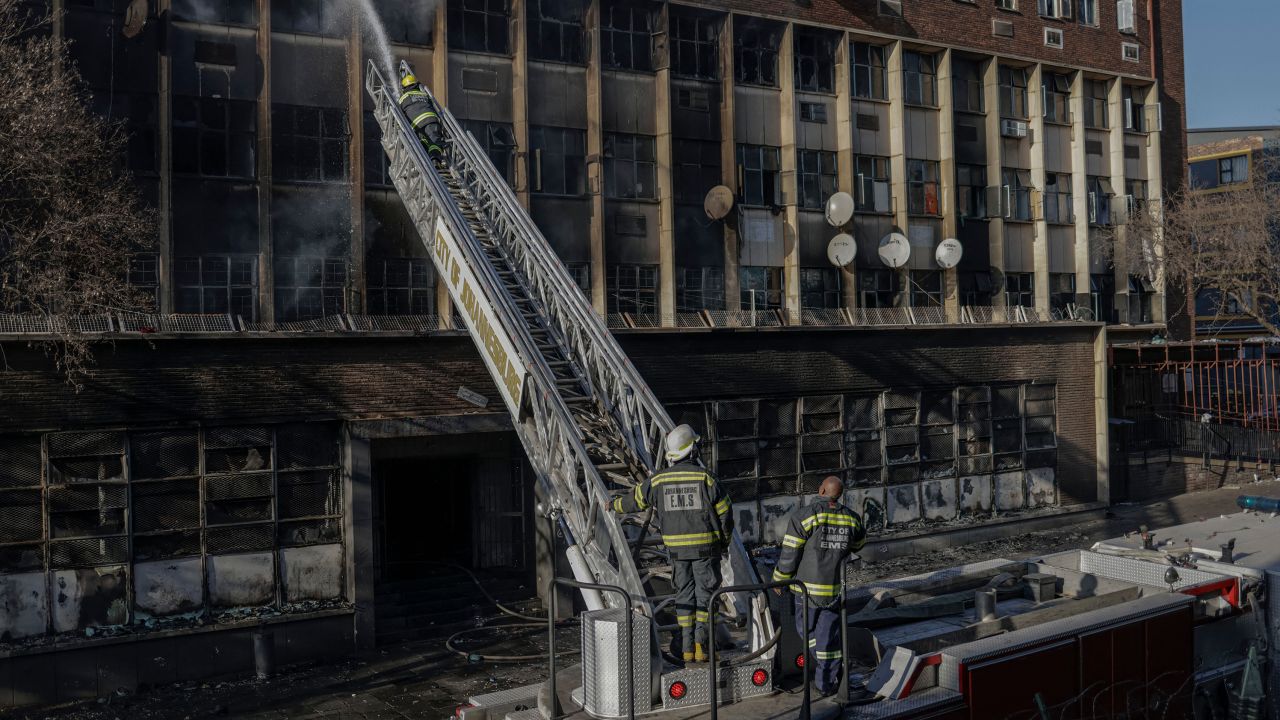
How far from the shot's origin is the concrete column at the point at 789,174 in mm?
22828

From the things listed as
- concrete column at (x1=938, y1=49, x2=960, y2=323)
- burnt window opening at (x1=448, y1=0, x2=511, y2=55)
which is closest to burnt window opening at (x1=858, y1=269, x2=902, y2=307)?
concrete column at (x1=938, y1=49, x2=960, y2=323)

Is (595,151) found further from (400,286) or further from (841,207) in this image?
(841,207)

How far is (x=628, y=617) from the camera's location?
719cm

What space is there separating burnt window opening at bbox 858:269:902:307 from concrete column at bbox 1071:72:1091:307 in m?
6.47

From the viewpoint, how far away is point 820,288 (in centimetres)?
2369

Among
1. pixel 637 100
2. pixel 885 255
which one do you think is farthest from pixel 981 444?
pixel 637 100

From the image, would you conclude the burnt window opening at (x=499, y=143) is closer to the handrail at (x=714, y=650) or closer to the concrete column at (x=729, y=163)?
the concrete column at (x=729, y=163)

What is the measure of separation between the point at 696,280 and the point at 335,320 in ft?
Result: 25.7

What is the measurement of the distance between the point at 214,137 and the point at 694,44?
9620 millimetres

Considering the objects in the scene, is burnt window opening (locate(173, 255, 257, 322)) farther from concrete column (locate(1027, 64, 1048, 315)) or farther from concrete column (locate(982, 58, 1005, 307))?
concrete column (locate(1027, 64, 1048, 315))

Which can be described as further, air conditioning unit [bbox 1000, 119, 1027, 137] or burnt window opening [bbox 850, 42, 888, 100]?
air conditioning unit [bbox 1000, 119, 1027, 137]

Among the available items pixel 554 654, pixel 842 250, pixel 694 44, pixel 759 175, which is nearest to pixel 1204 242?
pixel 842 250

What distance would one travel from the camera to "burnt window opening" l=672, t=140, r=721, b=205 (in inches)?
846

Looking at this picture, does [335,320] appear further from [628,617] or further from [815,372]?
[628,617]
